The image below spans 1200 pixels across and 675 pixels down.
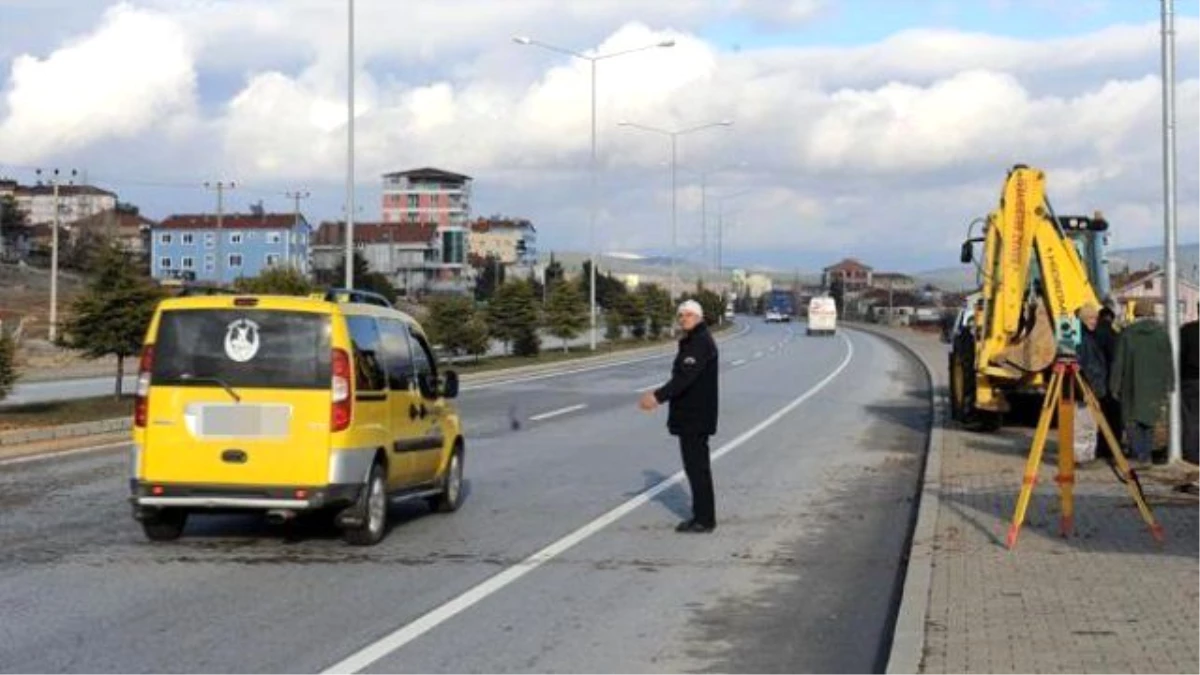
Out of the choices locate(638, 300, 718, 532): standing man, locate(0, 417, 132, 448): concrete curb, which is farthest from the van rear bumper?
locate(0, 417, 132, 448): concrete curb

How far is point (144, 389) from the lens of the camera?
10375 mm

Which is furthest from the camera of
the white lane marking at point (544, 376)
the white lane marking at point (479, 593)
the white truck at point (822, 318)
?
the white truck at point (822, 318)

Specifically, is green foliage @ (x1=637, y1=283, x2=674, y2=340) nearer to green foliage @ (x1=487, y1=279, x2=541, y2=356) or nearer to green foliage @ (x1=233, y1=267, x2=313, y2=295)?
green foliage @ (x1=487, y1=279, x2=541, y2=356)

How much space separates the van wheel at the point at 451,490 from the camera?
12.5 m

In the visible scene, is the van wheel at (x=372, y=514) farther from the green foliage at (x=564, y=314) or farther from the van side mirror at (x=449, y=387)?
the green foliage at (x=564, y=314)

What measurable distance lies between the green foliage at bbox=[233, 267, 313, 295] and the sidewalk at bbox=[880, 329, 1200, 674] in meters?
17.4

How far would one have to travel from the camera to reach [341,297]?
11.1 m

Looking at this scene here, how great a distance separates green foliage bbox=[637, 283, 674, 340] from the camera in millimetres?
73312

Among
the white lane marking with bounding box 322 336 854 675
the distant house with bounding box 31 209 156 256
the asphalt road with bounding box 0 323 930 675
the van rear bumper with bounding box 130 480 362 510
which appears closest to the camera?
the white lane marking with bounding box 322 336 854 675

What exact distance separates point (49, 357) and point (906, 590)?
47.2 meters

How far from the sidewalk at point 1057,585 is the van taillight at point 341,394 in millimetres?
4144

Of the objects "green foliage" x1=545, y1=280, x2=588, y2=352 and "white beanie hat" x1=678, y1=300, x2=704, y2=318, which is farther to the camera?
"green foliage" x1=545, y1=280, x2=588, y2=352

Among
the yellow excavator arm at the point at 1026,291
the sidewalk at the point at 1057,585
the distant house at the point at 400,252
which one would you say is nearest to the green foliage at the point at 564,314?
the yellow excavator arm at the point at 1026,291

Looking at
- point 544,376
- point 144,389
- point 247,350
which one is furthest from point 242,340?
point 544,376
